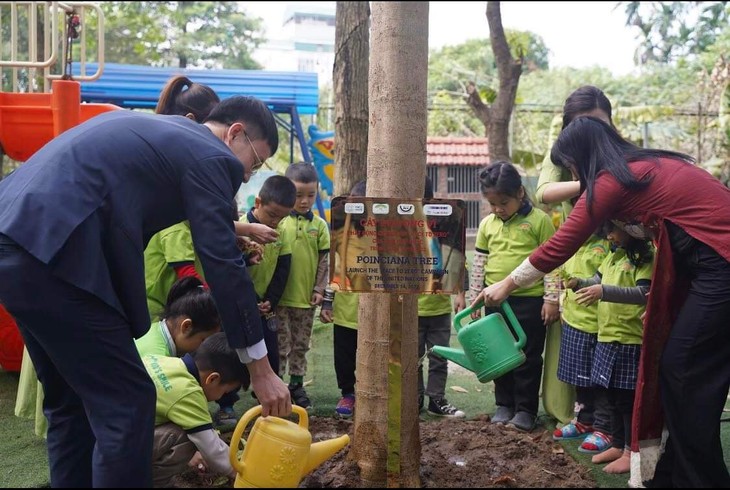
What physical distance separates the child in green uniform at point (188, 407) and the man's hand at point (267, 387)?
58cm

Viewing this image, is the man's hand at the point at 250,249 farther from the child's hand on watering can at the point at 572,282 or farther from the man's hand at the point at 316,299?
the child's hand on watering can at the point at 572,282

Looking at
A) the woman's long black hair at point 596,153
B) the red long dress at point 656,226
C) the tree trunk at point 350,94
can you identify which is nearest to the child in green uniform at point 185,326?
the red long dress at point 656,226

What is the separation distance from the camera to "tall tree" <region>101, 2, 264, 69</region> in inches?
789

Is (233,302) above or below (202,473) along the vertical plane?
above

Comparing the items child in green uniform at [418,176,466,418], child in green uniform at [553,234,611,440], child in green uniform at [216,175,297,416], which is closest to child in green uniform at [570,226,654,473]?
child in green uniform at [553,234,611,440]

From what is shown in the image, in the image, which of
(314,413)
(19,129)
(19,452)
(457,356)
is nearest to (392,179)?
(457,356)

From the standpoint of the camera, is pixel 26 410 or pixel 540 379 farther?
pixel 540 379

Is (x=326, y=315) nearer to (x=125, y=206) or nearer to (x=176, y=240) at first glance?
(x=176, y=240)

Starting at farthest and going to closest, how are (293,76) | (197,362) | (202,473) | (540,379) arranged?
(293,76) < (540,379) < (202,473) < (197,362)

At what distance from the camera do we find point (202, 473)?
345cm

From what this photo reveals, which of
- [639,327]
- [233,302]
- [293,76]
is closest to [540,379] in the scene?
[639,327]

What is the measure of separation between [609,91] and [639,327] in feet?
71.2

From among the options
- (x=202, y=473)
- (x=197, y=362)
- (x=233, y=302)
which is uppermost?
(x=233, y=302)

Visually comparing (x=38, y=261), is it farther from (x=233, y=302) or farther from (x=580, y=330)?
(x=580, y=330)
